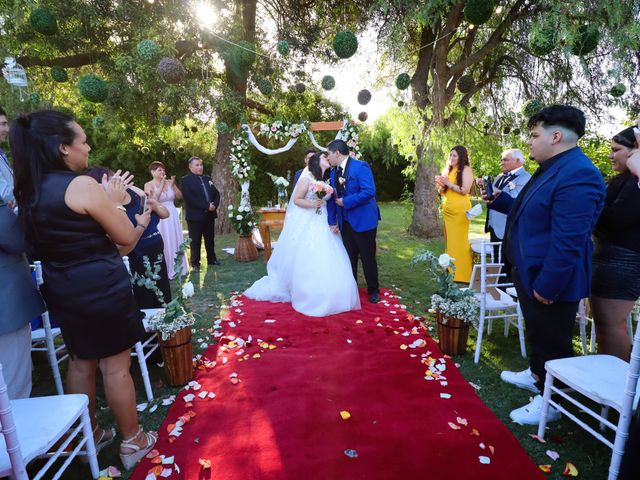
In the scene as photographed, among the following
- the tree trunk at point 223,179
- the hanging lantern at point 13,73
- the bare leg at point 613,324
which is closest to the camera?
the bare leg at point 613,324

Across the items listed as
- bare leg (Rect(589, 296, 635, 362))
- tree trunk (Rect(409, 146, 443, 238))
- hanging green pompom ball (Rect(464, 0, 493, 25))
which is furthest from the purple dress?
tree trunk (Rect(409, 146, 443, 238))

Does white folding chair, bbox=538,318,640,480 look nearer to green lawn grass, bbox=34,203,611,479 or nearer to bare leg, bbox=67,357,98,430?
green lawn grass, bbox=34,203,611,479

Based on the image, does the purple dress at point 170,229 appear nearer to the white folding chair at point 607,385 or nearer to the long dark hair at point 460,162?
the long dark hair at point 460,162

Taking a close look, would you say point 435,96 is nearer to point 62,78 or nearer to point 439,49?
point 439,49

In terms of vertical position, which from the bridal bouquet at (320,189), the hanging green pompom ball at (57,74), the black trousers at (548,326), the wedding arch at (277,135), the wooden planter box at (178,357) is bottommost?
the wooden planter box at (178,357)

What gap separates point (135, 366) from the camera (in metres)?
3.45

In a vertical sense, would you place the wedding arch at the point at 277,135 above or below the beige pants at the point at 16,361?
above

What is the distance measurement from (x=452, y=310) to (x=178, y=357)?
7.98 feet

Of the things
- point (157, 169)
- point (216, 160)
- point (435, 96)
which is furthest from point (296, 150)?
point (157, 169)

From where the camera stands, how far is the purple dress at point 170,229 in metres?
5.79

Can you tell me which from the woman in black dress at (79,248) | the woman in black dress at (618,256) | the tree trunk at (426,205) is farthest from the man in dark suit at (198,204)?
the woman in black dress at (618,256)

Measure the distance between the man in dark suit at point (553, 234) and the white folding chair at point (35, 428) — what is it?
268 centimetres

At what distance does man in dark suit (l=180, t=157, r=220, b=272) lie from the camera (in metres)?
6.65

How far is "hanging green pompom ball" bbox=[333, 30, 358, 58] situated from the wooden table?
309cm
